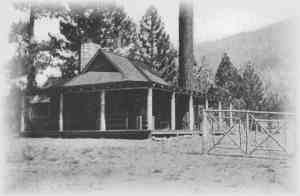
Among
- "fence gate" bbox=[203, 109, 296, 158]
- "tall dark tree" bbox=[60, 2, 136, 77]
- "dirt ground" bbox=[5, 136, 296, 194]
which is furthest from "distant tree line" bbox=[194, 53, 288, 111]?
"dirt ground" bbox=[5, 136, 296, 194]

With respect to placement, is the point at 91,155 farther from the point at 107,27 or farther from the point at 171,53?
the point at 171,53

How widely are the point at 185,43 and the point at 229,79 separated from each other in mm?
25886

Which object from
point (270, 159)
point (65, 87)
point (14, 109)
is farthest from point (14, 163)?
point (14, 109)

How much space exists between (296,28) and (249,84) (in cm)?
3816

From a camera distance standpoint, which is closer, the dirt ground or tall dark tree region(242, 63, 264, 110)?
the dirt ground

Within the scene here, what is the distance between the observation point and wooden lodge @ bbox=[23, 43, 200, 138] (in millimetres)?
22219

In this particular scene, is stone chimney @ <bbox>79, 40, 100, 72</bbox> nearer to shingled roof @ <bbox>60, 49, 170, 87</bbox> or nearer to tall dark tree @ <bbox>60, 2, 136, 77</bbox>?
shingled roof @ <bbox>60, 49, 170, 87</bbox>

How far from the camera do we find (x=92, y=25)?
137 feet

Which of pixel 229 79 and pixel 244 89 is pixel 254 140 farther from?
pixel 229 79

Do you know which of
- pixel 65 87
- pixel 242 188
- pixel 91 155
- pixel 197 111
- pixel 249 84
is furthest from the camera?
pixel 249 84

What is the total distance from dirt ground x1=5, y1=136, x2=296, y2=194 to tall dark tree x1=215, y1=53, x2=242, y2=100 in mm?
33770

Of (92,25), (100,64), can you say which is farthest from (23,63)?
(92,25)

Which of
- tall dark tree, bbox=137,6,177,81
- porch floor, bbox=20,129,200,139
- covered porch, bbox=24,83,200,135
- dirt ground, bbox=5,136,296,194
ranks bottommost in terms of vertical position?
dirt ground, bbox=5,136,296,194

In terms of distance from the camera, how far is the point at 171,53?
50781 millimetres
